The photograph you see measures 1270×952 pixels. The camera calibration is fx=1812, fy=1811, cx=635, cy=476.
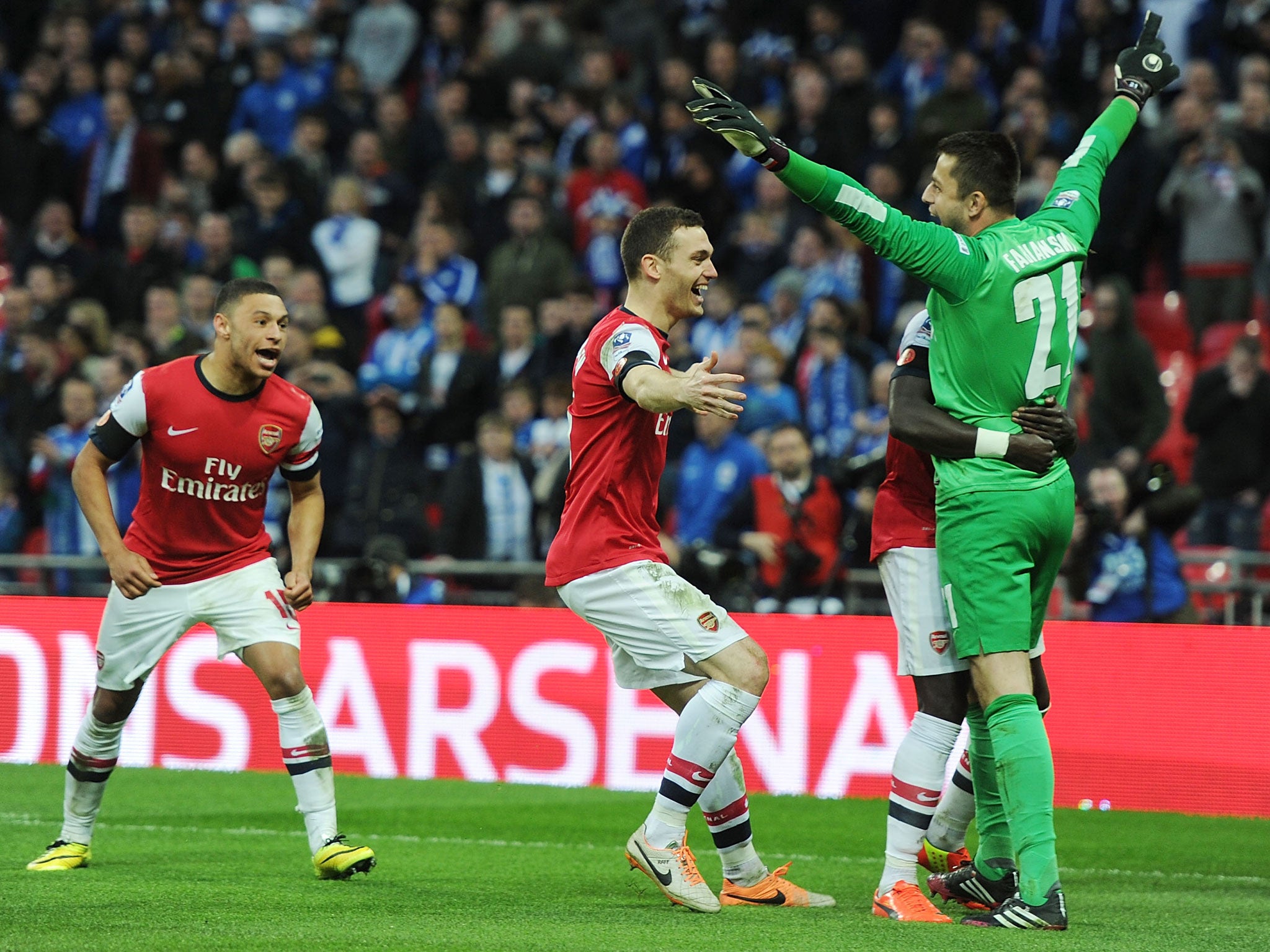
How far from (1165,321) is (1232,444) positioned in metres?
2.23

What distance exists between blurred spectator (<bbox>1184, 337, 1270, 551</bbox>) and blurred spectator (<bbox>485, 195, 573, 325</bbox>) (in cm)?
546

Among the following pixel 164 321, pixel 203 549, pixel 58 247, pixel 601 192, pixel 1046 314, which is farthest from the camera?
pixel 58 247

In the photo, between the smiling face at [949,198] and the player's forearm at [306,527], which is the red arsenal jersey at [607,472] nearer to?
the smiling face at [949,198]

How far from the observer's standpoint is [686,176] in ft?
52.9

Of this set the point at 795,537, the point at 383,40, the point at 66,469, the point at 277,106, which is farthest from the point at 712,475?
the point at 383,40

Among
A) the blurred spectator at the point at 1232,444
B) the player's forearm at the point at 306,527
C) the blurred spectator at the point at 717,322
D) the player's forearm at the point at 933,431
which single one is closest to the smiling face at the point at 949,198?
the player's forearm at the point at 933,431

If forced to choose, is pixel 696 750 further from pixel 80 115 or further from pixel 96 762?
pixel 80 115

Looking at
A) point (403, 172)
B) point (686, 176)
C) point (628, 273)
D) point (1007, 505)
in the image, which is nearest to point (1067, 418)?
point (1007, 505)

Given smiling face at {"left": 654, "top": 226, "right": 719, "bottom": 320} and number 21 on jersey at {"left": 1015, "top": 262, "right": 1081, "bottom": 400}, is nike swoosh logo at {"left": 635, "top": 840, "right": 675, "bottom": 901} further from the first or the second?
number 21 on jersey at {"left": 1015, "top": 262, "right": 1081, "bottom": 400}

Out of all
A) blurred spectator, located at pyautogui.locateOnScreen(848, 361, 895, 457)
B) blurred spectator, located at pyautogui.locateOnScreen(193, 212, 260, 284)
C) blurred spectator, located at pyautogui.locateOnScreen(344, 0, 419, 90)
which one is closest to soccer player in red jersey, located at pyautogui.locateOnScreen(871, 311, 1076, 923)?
blurred spectator, located at pyautogui.locateOnScreen(848, 361, 895, 457)

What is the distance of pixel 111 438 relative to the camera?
7.27 metres

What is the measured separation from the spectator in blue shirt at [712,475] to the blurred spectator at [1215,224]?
13.3ft

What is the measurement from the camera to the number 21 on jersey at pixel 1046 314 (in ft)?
20.3

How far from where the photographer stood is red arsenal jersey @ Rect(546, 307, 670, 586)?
6430mm
